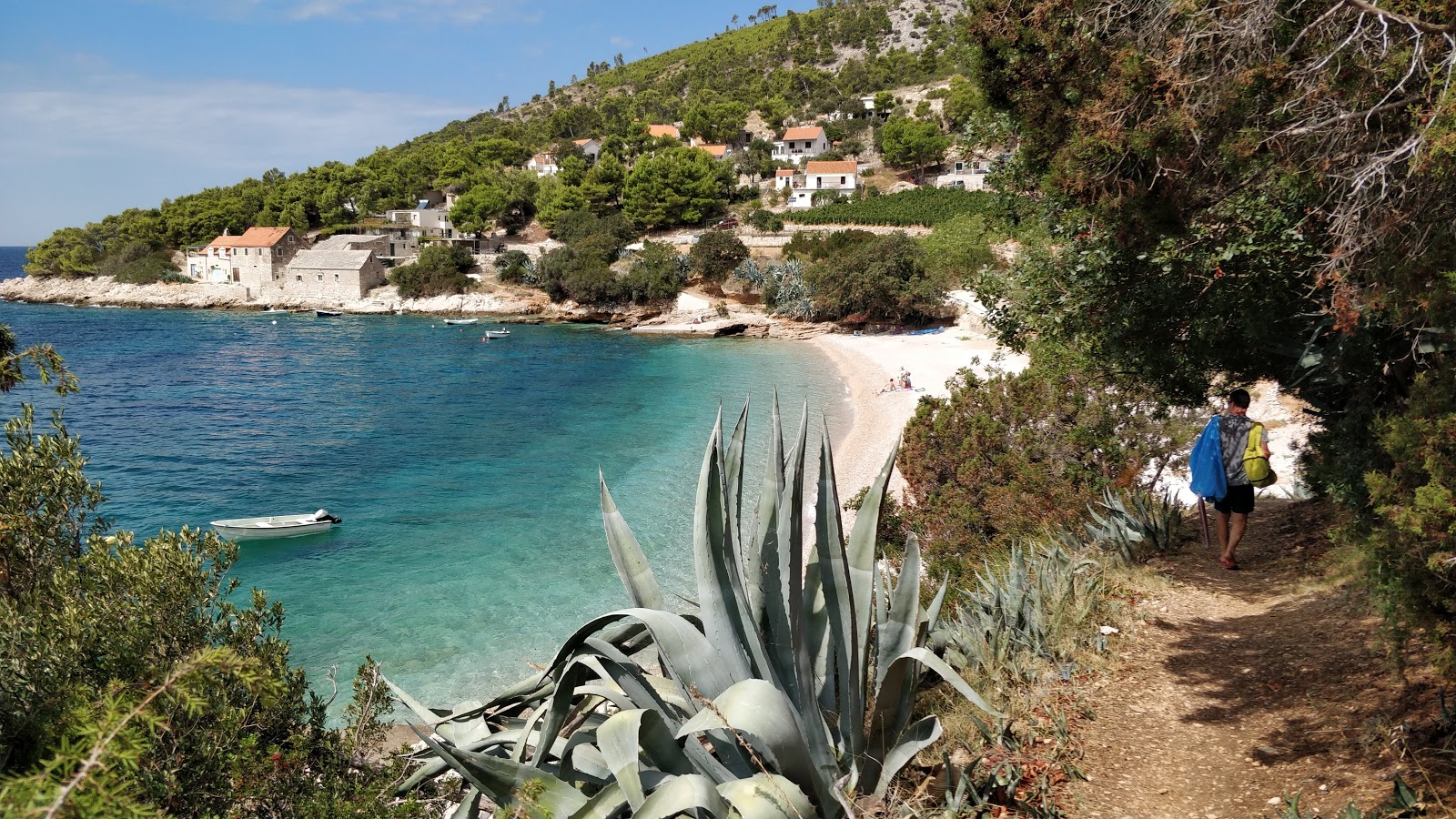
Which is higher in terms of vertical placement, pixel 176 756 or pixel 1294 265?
pixel 1294 265

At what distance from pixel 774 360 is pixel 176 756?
34028mm

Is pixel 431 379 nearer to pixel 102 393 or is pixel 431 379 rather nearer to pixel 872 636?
pixel 102 393

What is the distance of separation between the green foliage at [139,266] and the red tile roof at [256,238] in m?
4.69

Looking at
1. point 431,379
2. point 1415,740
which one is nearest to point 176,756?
point 1415,740

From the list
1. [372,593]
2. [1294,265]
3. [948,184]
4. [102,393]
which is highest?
[948,184]

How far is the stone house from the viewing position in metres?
62.4

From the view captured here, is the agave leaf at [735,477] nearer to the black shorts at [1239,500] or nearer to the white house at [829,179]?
the black shorts at [1239,500]

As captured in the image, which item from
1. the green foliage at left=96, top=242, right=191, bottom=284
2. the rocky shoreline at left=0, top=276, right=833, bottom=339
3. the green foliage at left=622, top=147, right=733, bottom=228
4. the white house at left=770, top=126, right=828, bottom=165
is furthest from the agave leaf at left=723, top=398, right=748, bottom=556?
the white house at left=770, top=126, right=828, bottom=165

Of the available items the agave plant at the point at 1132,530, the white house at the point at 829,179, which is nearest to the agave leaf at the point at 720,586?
the agave plant at the point at 1132,530

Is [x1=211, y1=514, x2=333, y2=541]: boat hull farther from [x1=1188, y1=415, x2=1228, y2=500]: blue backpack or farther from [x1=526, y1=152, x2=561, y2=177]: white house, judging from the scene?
[x1=526, y1=152, x2=561, y2=177]: white house

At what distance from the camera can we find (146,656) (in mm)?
3996

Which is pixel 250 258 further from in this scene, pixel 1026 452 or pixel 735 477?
pixel 735 477

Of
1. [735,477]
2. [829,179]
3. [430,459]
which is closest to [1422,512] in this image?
[735,477]

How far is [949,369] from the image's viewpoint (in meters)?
31.4
